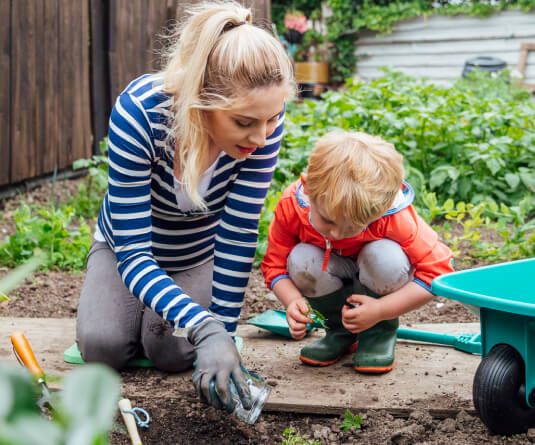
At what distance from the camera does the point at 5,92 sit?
3.72 metres

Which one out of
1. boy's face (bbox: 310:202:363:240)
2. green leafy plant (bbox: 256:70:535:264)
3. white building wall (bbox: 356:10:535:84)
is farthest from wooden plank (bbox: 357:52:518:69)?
boy's face (bbox: 310:202:363:240)

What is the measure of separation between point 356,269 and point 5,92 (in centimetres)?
273

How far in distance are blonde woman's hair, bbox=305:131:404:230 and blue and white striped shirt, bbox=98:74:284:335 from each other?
0.72 ft

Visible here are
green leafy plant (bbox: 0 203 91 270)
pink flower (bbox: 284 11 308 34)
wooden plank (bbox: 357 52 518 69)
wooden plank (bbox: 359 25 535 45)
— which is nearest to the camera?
green leafy plant (bbox: 0 203 91 270)

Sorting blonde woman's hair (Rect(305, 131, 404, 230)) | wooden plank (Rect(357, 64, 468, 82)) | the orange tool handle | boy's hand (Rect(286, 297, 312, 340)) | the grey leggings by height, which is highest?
wooden plank (Rect(357, 64, 468, 82))

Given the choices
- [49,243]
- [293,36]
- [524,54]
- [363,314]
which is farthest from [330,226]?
[293,36]

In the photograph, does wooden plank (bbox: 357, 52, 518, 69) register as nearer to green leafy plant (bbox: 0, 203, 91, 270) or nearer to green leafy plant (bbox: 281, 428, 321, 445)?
green leafy plant (bbox: 0, 203, 91, 270)

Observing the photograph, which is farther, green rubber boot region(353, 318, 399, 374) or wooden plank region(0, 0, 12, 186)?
wooden plank region(0, 0, 12, 186)

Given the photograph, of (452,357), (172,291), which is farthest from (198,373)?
(452,357)

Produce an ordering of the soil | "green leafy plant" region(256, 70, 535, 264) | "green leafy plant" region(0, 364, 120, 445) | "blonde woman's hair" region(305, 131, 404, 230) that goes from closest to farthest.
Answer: "green leafy plant" region(0, 364, 120, 445)
the soil
"blonde woman's hair" region(305, 131, 404, 230)
"green leafy plant" region(256, 70, 535, 264)

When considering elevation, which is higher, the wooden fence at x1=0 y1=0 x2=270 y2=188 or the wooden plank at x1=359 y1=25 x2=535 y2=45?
the wooden plank at x1=359 y1=25 x2=535 y2=45

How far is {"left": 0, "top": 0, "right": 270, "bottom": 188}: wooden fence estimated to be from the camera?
3.77 metres

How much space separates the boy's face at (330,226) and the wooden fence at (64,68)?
1.71 meters

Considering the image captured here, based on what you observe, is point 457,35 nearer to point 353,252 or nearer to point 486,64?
point 486,64
